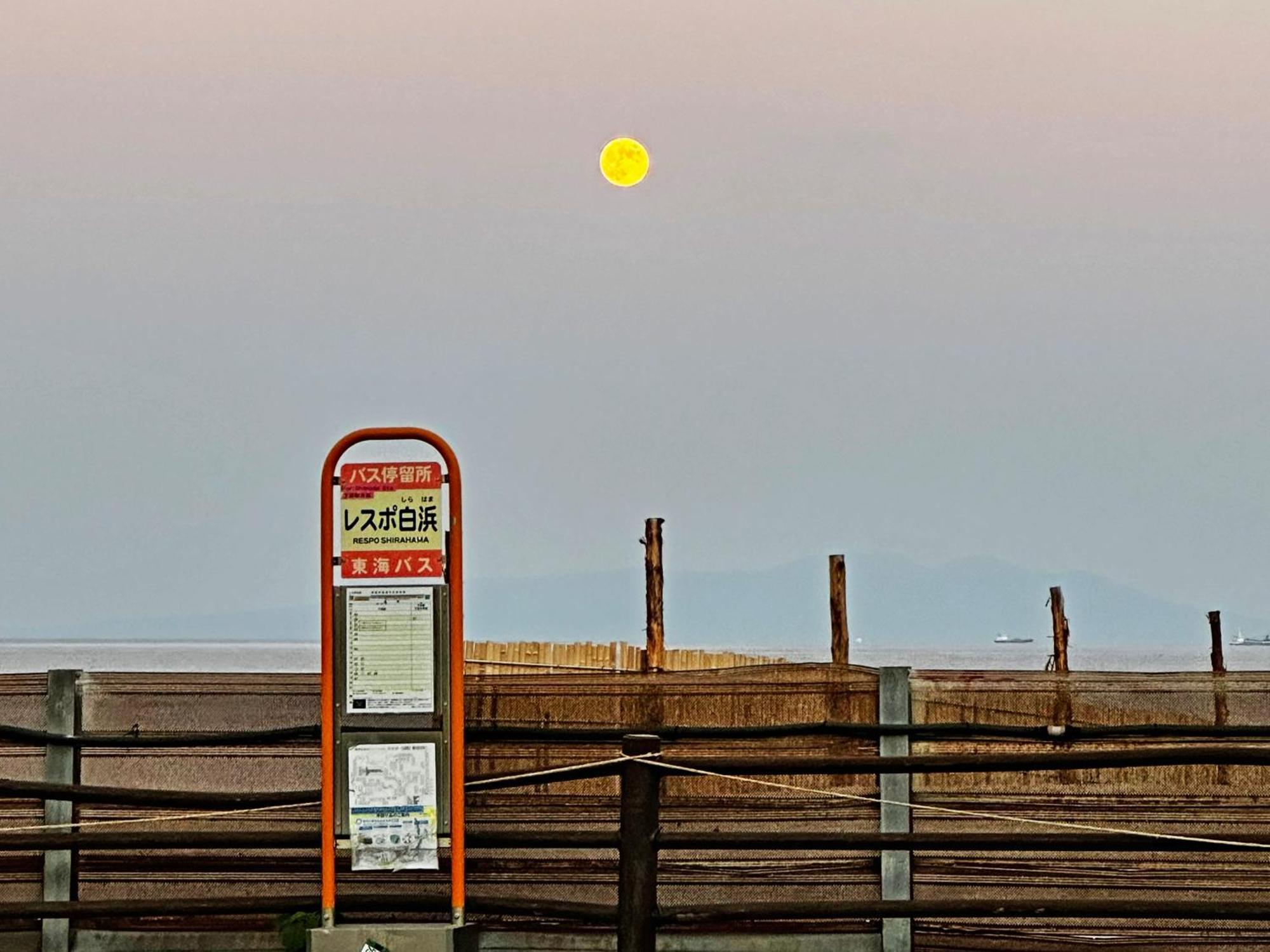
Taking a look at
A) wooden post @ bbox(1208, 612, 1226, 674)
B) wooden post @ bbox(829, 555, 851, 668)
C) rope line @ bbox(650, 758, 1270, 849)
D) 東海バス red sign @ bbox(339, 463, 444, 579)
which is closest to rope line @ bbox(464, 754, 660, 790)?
rope line @ bbox(650, 758, 1270, 849)

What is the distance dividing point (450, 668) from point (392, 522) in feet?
1.97

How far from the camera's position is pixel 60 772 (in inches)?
292

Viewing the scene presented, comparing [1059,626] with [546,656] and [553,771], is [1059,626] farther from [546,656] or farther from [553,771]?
[553,771]

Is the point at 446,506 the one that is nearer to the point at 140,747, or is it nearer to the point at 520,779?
the point at 520,779

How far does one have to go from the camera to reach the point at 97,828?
7.57 m

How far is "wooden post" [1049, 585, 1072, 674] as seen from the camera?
24.9 m

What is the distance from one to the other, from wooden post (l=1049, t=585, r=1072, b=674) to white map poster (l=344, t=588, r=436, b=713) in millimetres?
19977

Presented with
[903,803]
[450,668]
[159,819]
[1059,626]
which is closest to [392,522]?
[450,668]

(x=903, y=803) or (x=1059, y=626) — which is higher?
(x=1059, y=626)

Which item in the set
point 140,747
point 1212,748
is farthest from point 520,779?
point 1212,748

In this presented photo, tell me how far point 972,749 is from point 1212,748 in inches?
50.7

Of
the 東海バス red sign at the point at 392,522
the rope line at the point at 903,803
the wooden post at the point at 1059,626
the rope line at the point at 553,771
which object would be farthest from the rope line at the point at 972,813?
the wooden post at the point at 1059,626

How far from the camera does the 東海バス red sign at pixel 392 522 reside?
6047 millimetres

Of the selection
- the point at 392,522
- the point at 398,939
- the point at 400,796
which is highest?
the point at 392,522
